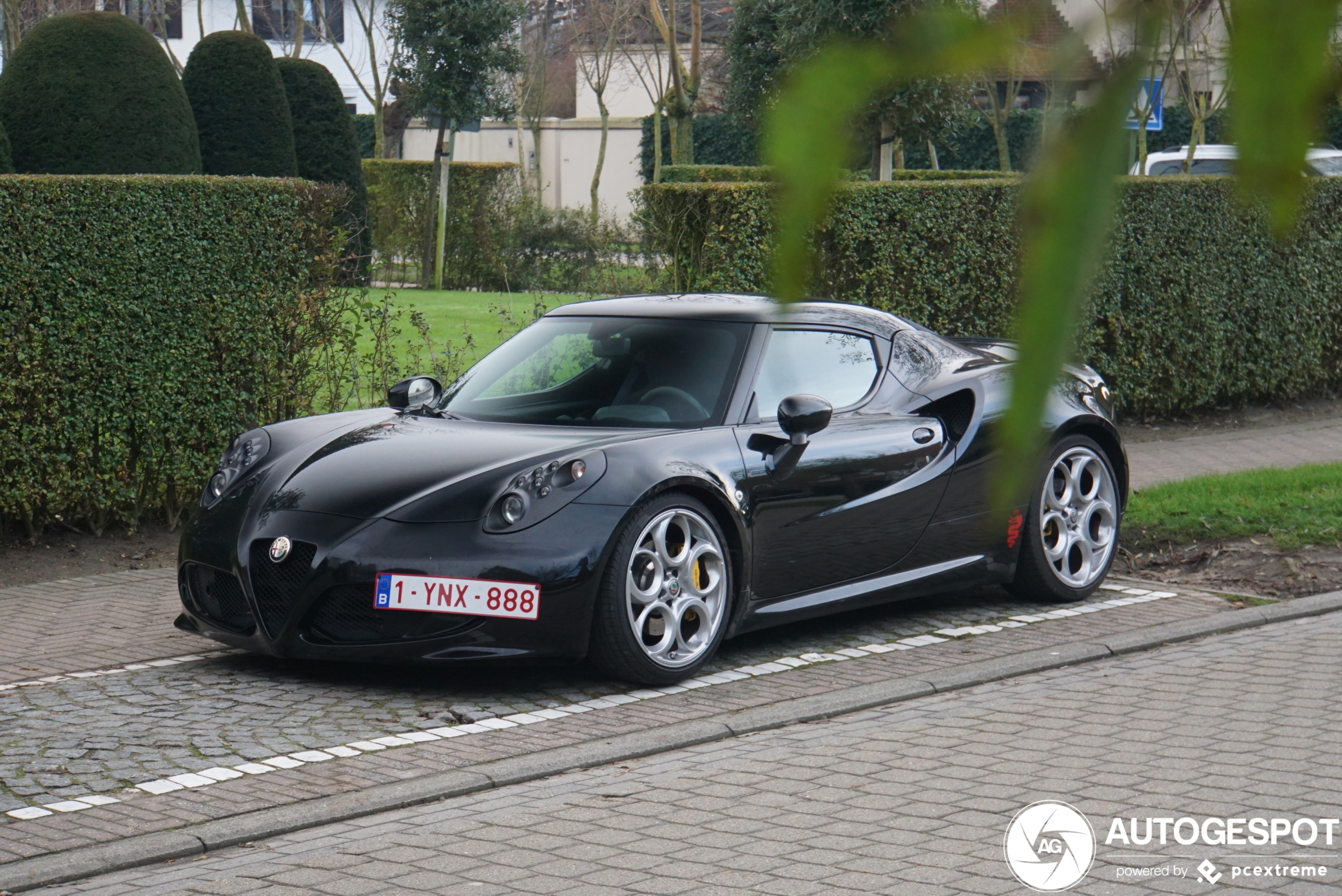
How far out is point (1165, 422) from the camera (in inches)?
551

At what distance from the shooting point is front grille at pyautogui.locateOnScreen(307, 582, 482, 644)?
5.41 metres

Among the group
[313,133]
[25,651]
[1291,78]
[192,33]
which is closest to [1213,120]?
[1291,78]

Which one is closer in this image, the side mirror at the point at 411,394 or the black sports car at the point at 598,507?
the black sports car at the point at 598,507

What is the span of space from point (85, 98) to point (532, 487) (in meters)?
11.7

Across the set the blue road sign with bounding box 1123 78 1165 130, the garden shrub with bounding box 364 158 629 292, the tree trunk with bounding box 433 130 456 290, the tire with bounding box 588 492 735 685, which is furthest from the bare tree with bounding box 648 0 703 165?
the tree trunk with bounding box 433 130 456 290

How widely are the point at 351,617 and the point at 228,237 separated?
13.2 feet

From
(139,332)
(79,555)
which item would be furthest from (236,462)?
(79,555)

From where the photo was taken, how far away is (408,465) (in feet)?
18.9

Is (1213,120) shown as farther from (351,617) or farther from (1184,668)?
(1184,668)

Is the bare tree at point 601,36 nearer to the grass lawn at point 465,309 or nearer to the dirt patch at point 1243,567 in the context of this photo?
the grass lawn at point 465,309

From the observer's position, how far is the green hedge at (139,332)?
8.14 metres

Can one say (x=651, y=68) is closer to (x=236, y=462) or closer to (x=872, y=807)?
(x=236, y=462)

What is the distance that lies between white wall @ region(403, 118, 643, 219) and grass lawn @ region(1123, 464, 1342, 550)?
3958 cm

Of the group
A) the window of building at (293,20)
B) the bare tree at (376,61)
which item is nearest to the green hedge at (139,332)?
the bare tree at (376,61)
